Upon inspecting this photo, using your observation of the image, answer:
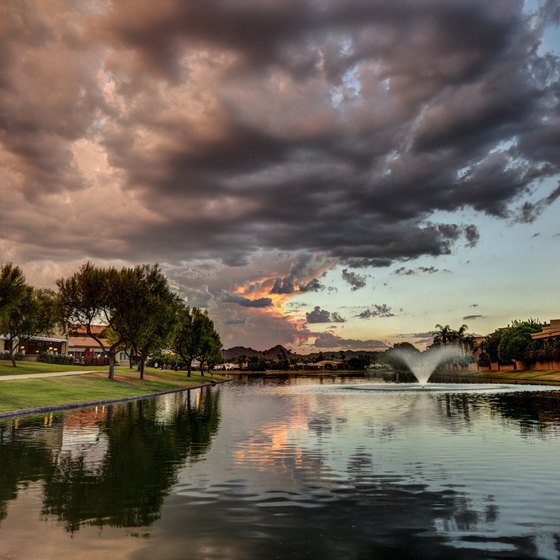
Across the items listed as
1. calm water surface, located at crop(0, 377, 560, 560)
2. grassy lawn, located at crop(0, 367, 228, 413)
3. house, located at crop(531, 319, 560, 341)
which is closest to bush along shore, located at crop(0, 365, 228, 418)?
grassy lawn, located at crop(0, 367, 228, 413)

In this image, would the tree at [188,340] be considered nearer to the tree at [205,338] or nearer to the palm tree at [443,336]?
the tree at [205,338]

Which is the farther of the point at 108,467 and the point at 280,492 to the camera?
the point at 108,467

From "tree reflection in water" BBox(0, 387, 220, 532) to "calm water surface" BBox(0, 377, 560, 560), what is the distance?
7cm

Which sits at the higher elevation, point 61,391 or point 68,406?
point 61,391

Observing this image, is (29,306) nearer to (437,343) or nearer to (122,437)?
(122,437)

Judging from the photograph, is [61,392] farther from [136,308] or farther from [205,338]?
[205,338]

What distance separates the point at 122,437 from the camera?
25953mm

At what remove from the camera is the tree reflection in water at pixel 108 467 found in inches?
520

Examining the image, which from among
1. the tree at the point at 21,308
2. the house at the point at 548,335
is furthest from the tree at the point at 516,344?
the tree at the point at 21,308

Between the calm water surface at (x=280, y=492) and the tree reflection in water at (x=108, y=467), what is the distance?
70 millimetres

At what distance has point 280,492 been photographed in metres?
15.1

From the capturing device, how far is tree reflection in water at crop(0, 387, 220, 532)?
1322 cm

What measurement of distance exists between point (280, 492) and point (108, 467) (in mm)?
6688

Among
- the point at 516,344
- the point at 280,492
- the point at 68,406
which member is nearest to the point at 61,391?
the point at 68,406
